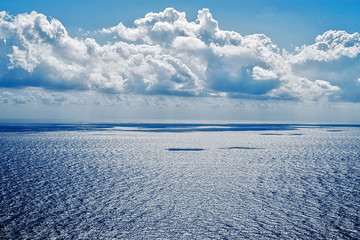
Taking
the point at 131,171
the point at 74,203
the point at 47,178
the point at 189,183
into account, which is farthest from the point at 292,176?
the point at 47,178

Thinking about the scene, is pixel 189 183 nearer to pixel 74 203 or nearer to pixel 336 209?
pixel 74 203

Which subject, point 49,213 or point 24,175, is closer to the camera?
point 49,213

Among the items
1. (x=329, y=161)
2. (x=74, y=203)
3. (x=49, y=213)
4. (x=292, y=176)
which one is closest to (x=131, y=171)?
(x=74, y=203)

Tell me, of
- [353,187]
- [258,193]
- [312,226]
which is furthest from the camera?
[353,187]

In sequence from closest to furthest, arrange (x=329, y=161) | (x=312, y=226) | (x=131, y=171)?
(x=312, y=226), (x=131, y=171), (x=329, y=161)

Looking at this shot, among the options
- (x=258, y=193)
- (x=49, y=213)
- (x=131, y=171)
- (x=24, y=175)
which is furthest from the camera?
Result: (x=131, y=171)

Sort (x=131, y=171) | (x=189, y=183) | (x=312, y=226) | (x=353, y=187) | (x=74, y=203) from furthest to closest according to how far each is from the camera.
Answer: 1. (x=131, y=171)
2. (x=189, y=183)
3. (x=353, y=187)
4. (x=74, y=203)
5. (x=312, y=226)

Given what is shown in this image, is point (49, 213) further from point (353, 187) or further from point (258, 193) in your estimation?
point (353, 187)

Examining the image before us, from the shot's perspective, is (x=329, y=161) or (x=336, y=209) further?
(x=329, y=161)
